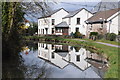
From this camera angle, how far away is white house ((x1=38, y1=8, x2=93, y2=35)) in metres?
38.2

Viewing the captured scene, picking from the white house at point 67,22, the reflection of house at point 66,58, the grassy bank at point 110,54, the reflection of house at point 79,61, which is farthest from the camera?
Answer: the white house at point 67,22

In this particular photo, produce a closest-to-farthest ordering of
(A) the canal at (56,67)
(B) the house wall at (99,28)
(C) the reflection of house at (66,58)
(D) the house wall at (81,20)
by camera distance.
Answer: (A) the canal at (56,67)
(C) the reflection of house at (66,58)
(B) the house wall at (99,28)
(D) the house wall at (81,20)

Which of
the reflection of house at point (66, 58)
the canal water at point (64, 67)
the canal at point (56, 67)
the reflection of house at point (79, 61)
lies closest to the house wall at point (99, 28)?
the reflection of house at point (66, 58)

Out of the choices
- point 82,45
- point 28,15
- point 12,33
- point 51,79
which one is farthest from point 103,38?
point 51,79

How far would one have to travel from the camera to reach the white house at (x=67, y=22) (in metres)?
38.2

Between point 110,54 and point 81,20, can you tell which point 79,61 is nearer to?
point 110,54

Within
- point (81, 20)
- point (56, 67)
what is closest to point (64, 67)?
point (56, 67)

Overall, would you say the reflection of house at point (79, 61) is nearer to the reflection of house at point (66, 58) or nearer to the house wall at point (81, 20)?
the reflection of house at point (66, 58)

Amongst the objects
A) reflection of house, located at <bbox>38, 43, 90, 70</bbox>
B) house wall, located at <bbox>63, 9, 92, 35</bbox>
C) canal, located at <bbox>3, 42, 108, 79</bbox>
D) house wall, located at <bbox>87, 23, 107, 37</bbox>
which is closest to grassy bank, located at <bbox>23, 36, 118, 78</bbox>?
canal, located at <bbox>3, 42, 108, 79</bbox>

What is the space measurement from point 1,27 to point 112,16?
20743 millimetres

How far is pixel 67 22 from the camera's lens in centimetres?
4072

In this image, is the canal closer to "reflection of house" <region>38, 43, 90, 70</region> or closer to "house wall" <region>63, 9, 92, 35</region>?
"reflection of house" <region>38, 43, 90, 70</region>

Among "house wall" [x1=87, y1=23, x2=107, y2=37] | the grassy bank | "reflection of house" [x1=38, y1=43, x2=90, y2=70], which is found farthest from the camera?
"house wall" [x1=87, y1=23, x2=107, y2=37]

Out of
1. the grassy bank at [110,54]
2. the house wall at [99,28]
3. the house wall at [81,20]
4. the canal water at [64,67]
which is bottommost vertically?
the canal water at [64,67]
